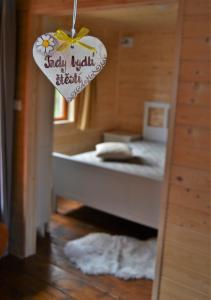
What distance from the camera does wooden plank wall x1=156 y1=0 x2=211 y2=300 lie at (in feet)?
6.31

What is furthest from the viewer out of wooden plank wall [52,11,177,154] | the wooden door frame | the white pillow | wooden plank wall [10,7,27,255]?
wooden plank wall [52,11,177,154]

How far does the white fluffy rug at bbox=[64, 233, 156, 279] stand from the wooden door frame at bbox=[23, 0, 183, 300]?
43 cm

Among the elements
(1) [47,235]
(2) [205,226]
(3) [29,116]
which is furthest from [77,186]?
(2) [205,226]

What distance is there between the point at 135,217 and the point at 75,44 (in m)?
2.20

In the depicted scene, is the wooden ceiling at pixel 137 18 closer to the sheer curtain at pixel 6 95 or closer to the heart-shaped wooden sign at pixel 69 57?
the sheer curtain at pixel 6 95

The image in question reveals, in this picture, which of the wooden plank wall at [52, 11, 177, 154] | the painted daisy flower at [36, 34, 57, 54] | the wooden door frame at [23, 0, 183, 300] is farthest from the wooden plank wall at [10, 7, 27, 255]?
the wooden plank wall at [52, 11, 177, 154]

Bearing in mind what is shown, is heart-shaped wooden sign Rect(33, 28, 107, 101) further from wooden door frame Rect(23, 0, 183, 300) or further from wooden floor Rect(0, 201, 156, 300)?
wooden floor Rect(0, 201, 156, 300)

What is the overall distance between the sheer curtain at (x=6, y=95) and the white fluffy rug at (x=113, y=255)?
692 millimetres

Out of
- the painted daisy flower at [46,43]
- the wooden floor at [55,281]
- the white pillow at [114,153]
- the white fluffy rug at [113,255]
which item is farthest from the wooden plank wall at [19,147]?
the painted daisy flower at [46,43]

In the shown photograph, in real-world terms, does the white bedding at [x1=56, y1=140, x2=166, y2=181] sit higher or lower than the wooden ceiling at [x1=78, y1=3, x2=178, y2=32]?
lower

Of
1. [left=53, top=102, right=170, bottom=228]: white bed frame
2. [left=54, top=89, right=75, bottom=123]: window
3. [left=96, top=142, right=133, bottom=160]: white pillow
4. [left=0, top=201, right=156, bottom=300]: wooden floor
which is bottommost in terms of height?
[left=0, top=201, right=156, bottom=300]: wooden floor

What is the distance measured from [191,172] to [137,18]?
105 inches

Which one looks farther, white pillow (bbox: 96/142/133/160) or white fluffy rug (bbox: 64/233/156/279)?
white pillow (bbox: 96/142/133/160)

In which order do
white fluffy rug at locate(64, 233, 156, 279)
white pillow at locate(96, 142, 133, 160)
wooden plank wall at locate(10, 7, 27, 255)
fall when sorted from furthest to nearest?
white pillow at locate(96, 142, 133, 160), white fluffy rug at locate(64, 233, 156, 279), wooden plank wall at locate(10, 7, 27, 255)
